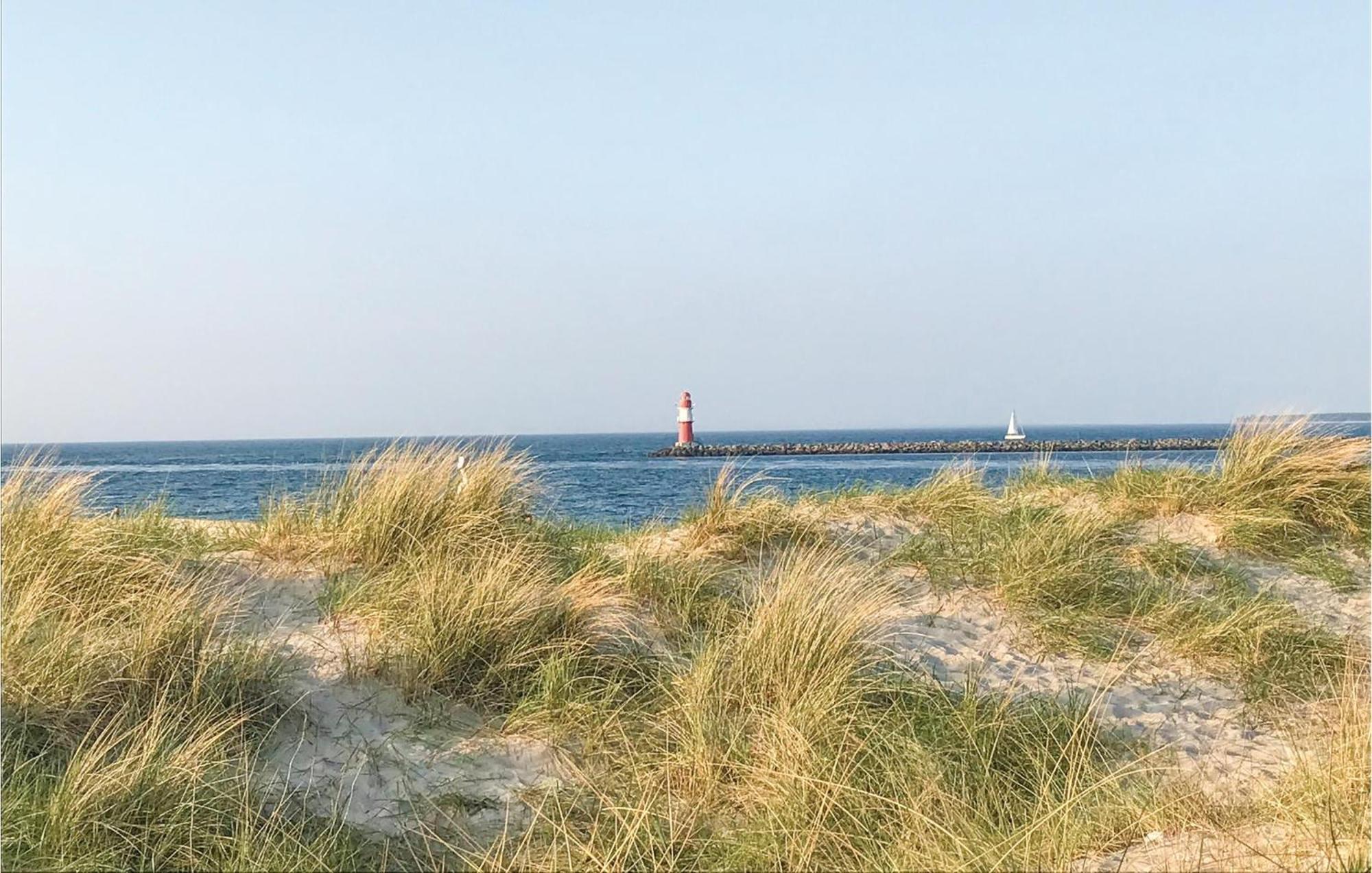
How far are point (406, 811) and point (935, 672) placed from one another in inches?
113

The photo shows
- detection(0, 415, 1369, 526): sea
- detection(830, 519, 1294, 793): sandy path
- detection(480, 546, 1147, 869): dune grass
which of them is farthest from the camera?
detection(0, 415, 1369, 526): sea

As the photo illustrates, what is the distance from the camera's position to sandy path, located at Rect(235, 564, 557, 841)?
4.23 m

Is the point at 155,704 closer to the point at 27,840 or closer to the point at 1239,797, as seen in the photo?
the point at 27,840

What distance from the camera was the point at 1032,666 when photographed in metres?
5.86

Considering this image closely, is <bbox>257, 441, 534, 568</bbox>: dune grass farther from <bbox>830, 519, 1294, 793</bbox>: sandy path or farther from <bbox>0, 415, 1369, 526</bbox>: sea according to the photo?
<bbox>830, 519, 1294, 793</bbox>: sandy path

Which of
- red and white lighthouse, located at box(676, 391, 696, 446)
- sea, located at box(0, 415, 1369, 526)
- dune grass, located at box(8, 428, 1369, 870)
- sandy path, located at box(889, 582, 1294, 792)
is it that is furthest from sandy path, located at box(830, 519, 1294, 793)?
red and white lighthouse, located at box(676, 391, 696, 446)

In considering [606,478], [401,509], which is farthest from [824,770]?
[606,478]

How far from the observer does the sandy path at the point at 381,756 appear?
4.23 m

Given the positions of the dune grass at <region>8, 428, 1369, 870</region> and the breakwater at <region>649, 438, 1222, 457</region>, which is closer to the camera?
the dune grass at <region>8, 428, 1369, 870</region>

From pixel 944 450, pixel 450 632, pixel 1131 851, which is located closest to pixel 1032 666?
pixel 1131 851

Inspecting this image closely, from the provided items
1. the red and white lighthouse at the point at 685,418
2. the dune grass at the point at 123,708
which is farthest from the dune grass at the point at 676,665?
the red and white lighthouse at the point at 685,418

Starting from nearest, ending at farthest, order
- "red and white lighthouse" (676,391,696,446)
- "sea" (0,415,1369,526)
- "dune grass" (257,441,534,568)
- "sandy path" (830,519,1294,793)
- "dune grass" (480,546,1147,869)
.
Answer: "dune grass" (480,546,1147,869) < "sandy path" (830,519,1294,793) < "dune grass" (257,441,534,568) < "sea" (0,415,1369,526) < "red and white lighthouse" (676,391,696,446)

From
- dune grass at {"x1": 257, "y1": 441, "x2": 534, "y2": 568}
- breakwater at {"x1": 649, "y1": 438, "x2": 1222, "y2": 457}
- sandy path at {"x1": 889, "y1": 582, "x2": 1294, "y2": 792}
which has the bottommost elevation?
sandy path at {"x1": 889, "y1": 582, "x2": 1294, "y2": 792}

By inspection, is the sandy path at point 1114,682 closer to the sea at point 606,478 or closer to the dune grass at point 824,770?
the dune grass at point 824,770
